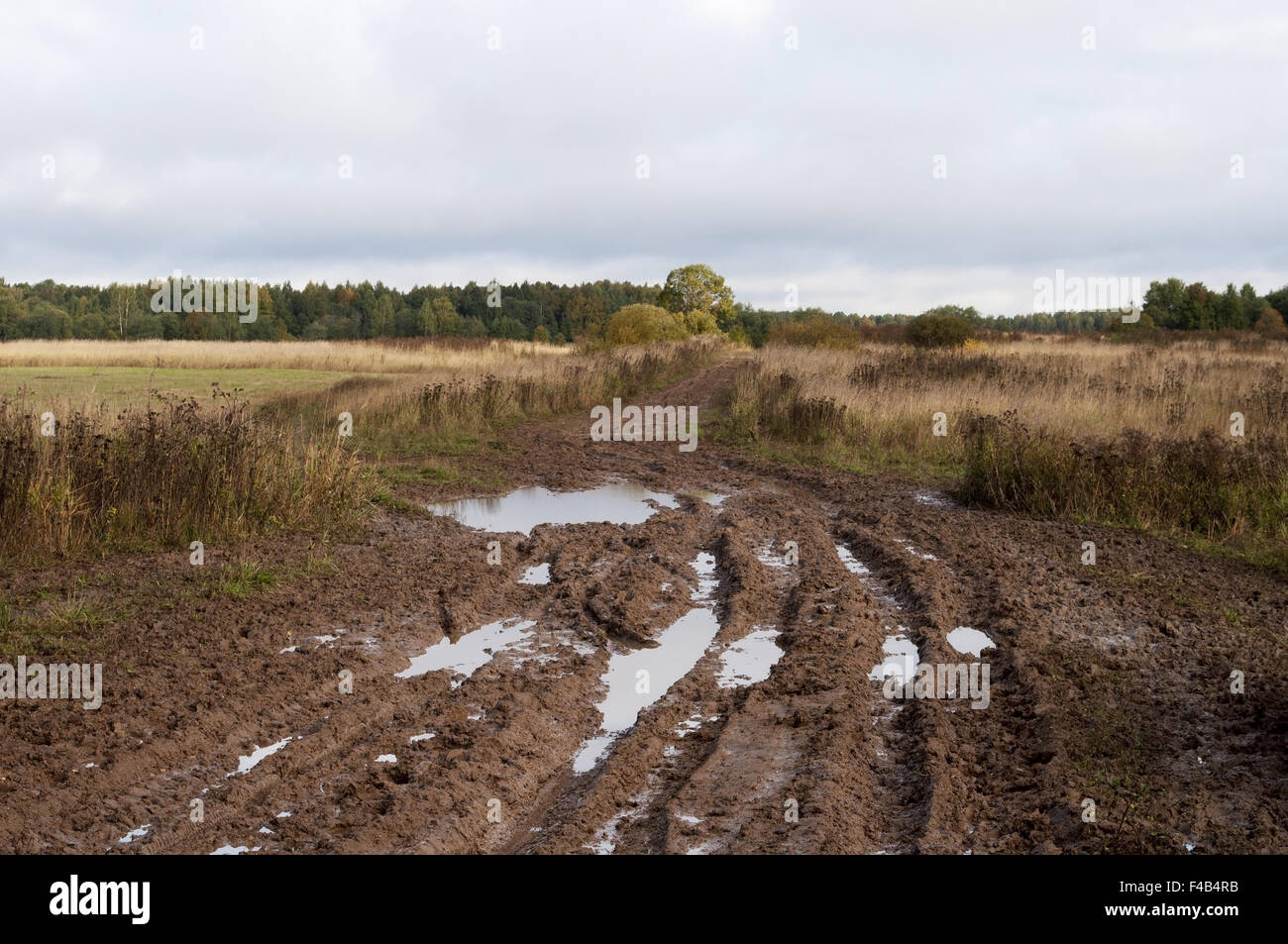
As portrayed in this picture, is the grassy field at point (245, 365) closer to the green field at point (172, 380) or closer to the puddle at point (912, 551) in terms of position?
the green field at point (172, 380)

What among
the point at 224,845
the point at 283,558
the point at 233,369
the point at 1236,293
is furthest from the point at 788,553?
the point at 1236,293

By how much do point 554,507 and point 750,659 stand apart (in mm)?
5809

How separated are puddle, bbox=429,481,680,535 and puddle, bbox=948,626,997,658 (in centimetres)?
441

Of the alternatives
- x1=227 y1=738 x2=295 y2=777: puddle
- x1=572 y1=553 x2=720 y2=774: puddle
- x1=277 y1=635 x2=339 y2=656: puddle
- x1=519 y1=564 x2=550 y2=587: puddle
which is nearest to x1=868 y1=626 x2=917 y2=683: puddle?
x1=572 y1=553 x2=720 y2=774: puddle

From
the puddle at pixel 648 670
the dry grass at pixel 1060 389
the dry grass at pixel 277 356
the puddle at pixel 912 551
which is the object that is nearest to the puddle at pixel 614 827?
the puddle at pixel 648 670

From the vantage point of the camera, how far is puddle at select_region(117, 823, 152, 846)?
3805 millimetres

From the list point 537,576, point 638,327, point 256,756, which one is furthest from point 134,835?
point 638,327

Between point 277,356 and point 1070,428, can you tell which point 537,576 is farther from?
point 277,356

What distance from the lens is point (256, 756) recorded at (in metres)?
4.64

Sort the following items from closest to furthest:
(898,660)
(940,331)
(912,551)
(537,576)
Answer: (898,660) < (537,576) < (912,551) < (940,331)

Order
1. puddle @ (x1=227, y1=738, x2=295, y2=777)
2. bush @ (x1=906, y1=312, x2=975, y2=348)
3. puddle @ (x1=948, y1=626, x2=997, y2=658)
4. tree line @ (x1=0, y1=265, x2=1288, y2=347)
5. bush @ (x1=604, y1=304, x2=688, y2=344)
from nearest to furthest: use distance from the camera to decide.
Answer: puddle @ (x1=227, y1=738, x2=295, y2=777) → puddle @ (x1=948, y1=626, x2=997, y2=658) → bush @ (x1=906, y1=312, x2=975, y2=348) → bush @ (x1=604, y1=304, x2=688, y2=344) → tree line @ (x1=0, y1=265, x2=1288, y2=347)

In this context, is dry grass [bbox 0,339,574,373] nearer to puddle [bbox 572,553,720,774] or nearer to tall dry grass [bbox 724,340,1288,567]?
tall dry grass [bbox 724,340,1288,567]

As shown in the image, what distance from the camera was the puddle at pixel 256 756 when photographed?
14.7ft

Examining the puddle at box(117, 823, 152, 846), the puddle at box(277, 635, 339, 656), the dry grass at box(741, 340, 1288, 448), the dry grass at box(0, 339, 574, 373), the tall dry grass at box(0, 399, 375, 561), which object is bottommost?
the puddle at box(117, 823, 152, 846)
